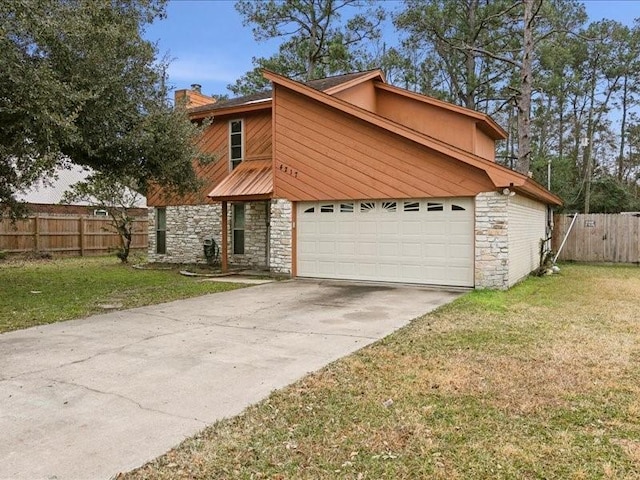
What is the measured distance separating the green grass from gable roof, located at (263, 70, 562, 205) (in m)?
5.15

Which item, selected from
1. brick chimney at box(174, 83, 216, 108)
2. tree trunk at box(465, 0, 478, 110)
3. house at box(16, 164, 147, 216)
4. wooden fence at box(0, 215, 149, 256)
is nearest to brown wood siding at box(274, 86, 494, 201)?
brick chimney at box(174, 83, 216, 108)

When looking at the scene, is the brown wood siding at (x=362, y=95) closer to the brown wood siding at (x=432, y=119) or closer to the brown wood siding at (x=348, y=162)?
the brown wood siding at (x=432, y=119)

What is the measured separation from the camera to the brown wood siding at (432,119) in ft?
47.2

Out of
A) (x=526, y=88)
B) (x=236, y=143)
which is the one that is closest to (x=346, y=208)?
(x=236, y=143)

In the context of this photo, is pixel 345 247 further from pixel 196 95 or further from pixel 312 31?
pixel 312 31

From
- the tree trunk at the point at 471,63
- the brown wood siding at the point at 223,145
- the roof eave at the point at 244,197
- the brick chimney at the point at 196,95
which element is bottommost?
the roof eave at the point at 244,197

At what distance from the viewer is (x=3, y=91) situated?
25.5 feet

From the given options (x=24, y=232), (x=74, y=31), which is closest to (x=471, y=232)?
(x=74, y=31)

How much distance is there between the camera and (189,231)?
1650 centimetres

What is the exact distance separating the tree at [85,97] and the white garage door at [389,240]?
3708mm

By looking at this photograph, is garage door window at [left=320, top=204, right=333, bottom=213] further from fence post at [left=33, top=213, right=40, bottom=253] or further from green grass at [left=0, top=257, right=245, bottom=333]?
fence post at [left=33, top=213, right=40, bottom=253]

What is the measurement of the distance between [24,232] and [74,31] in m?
13.7

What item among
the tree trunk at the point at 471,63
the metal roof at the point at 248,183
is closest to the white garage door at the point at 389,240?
the metal roof at the point at 248,183

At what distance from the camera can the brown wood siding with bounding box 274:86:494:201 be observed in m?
10.9
